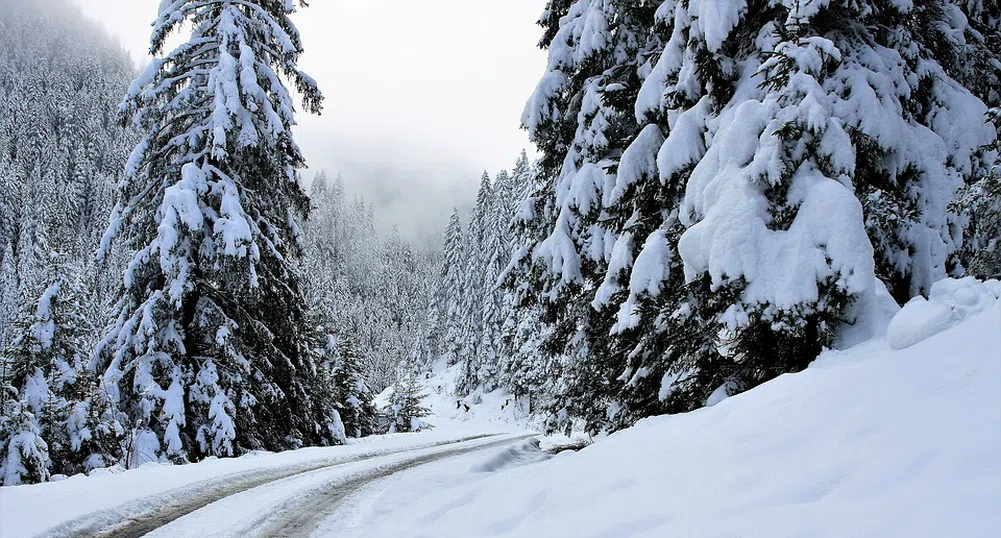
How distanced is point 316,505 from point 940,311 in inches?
280

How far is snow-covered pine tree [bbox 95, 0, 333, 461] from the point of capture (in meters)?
12.1

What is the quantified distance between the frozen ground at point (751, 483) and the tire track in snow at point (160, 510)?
30mm

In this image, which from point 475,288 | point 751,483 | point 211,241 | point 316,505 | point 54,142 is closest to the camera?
point 751,483

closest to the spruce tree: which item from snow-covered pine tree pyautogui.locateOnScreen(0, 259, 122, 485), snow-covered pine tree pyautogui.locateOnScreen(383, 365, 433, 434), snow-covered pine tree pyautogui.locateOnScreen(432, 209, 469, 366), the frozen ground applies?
snow-covered pine tree pyautogui.locateOnScreen(432, 209, 469, 366)

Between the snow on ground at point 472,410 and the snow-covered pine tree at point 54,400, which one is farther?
the snow on ground at point 472,410

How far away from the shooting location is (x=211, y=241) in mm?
12469

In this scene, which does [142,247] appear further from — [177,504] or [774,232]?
[774,232]

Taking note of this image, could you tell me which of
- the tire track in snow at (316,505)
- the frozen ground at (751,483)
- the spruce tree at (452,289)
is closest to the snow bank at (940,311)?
the frozen ground at (751,483)

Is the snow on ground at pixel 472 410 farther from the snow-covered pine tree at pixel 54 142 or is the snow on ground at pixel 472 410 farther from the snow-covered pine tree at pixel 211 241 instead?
the snow-covered pine tree at pixel 54 142

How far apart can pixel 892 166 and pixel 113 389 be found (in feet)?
47.6

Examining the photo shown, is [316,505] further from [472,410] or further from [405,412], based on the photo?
[472,410]

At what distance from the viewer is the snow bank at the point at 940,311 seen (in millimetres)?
4234

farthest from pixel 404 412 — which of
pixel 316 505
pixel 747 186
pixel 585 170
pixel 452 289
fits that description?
pixel 452 289

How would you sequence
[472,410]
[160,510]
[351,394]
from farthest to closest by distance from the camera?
[472,410] → [351,394] → [160,510]
